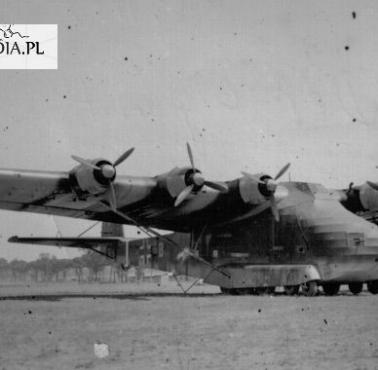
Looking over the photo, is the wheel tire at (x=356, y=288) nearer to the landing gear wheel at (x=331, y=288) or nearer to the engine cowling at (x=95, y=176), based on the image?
the landing gear wheel at (x=331, y=288)

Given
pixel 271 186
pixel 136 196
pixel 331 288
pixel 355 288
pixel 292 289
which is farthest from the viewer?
pixel 355 288

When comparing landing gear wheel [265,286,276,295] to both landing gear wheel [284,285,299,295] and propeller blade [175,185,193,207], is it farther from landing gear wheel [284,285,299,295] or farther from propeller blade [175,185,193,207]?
propeller blade [175,185,193,207]

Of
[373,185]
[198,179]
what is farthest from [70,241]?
[373,185]

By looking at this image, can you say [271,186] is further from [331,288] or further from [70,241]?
[70,241]

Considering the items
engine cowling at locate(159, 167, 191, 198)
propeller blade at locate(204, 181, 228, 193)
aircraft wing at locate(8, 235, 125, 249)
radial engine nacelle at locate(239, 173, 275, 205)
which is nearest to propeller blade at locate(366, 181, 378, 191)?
radial engine nacelle at locate(239, 173, 275, 205)

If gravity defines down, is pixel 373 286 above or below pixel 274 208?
below

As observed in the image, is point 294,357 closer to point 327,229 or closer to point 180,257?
point 327,229
